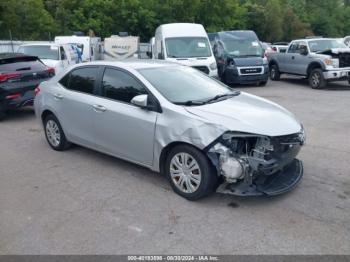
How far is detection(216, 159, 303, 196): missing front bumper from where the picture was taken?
14.7ft

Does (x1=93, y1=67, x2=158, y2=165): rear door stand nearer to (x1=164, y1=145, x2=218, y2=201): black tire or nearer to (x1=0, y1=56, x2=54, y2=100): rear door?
(x1=164, y1=145, x2=218, y2=201): black tire

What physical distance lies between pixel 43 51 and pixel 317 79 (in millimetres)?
9755

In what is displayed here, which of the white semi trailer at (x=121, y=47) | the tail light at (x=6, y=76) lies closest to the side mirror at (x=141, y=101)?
the tail light at (x=6, y=76)

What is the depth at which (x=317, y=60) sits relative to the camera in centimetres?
1448

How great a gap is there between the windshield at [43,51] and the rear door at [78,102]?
23.6ft

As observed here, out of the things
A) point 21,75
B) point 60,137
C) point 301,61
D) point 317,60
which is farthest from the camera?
point 301,61

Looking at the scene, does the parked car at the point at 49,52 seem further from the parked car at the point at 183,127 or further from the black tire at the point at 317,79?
the black tire at the point at 317,79

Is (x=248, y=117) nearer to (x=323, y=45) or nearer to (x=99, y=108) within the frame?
(x=99, y=108)

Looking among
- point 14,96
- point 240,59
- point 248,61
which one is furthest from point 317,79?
point 14,96

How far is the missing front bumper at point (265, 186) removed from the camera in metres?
4.48

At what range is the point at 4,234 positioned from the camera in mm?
4102

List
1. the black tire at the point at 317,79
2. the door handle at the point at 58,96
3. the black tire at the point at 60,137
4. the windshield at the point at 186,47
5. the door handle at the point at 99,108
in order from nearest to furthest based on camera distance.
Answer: the door handle at the point at 99,108 → the door handle at the point at 58,96 → the black tire at the point at 60,137 → the windshield at the point at 186,47 → the black tire at the point at 317,79

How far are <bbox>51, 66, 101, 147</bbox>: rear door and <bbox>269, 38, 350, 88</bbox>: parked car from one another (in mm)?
10541

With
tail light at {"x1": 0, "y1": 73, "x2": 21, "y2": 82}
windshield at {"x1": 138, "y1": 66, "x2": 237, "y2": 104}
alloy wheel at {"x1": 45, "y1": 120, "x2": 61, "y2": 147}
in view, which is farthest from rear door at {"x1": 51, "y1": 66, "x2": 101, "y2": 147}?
tail light at {"x1": 0, "y1": 73, "x2": 21, "y2": 82}
